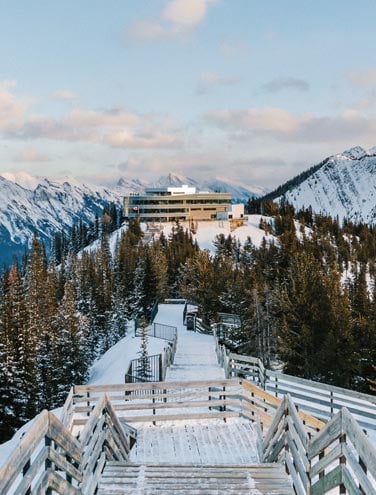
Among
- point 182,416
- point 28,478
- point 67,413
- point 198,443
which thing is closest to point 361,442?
point 28,478

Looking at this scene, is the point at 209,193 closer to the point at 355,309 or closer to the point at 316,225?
the point at 316,225

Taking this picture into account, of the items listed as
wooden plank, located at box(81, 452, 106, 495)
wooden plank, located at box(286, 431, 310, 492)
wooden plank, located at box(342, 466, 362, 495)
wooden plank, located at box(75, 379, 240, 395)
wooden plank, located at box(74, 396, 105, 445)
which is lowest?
wooden plank, located at box(75, 379, 240, 395)

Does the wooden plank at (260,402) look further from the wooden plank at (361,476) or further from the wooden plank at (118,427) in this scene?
the wooden plank at (361,476)

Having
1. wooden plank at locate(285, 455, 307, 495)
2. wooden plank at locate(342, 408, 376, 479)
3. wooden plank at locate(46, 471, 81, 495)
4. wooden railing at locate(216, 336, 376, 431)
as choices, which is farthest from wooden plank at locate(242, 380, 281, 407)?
wooden plank at locate(46, 471, 81, 495)

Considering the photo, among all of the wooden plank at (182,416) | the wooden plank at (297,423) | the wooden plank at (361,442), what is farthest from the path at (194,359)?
the wooden plank at (361,442)

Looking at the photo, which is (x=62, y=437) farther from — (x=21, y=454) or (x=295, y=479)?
(x=295, y=479)

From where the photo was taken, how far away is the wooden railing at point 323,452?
390 cm

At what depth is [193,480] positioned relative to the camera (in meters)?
6.45

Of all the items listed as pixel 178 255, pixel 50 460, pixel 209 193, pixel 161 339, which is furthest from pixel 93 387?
pixel 209 193

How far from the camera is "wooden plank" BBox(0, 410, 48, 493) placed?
3.46 meters

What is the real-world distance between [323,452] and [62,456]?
311cm

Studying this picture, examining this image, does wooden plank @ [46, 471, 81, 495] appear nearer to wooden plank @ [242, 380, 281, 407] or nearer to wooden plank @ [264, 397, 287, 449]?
wooden plank @ [264, 397, 287, 449]

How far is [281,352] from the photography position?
29922 millimetres

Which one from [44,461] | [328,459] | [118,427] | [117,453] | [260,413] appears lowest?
[260,413]
